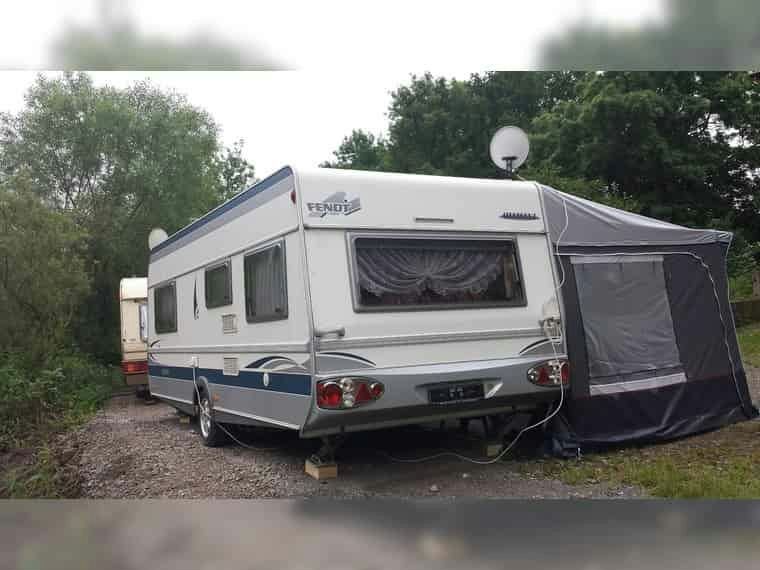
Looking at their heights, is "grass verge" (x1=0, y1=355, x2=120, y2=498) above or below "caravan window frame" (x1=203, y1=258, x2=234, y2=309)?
below

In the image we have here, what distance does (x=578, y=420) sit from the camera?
6.33 m

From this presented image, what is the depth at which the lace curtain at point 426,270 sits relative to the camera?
5430mm

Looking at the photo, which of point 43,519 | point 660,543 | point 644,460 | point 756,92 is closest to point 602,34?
point 660,543

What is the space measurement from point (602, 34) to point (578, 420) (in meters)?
3.35

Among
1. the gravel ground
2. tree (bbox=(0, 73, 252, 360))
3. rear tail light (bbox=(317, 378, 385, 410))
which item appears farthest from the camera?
tree (bbox=(0, 73, 252, 360))

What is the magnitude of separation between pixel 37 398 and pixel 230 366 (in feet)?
10.9

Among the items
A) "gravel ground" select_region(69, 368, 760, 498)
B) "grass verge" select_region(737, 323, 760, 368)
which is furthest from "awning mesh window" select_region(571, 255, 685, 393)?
"grass verge" select_region(737, 323, 760, 368)

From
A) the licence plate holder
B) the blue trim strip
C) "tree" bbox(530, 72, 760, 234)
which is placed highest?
"tree" bbox(530, 72, 760, 234)

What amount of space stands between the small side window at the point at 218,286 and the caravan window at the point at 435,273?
1.79 metres

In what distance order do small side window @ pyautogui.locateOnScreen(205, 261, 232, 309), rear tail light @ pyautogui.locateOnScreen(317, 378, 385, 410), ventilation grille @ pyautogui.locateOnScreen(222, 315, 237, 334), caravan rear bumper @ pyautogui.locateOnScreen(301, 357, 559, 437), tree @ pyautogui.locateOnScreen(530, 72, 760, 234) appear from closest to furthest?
rear tail light @ pyautogui.locateOnScreen(317, 378, 385, 410) → caravan rear bumper @ pyautogui.locateOnScreen(301, 357, 559, 437) → ventilation grille @ pyautogui.locateOnScreen(222, 315, 237, 334) → small side window @ pyautogui.locateOnScreen(205, 261, 232, 309) → tree @ pyautogui.locateOnScreen(530, 72, 760, 234)

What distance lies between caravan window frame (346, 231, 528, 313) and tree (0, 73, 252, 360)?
7.78 metres

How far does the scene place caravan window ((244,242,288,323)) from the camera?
554cm

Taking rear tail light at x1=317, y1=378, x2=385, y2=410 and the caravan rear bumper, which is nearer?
rear tail light at x1=317, y1=378, x2=385, y2=410

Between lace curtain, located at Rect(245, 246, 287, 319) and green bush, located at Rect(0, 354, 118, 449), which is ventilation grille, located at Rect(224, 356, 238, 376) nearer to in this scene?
lace curtain, located at Rect(245, 246, 287, 319)
